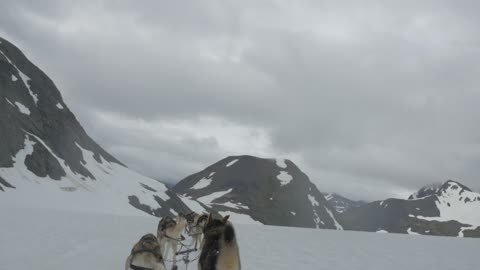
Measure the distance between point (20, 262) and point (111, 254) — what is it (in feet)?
17.6

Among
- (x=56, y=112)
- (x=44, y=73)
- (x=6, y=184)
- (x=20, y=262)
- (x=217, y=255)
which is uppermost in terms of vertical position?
(x=44, y=73)

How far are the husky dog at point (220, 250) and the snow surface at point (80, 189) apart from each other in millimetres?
78699

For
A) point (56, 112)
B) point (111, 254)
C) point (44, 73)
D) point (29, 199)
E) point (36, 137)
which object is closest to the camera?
point (111, 254)

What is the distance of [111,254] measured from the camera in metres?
20.3

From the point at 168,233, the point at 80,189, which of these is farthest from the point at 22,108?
the point at 168,233

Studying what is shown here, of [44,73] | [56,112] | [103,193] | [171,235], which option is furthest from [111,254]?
[44,73]

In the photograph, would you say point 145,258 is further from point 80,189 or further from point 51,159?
point 51,159

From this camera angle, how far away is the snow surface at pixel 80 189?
10069 cm

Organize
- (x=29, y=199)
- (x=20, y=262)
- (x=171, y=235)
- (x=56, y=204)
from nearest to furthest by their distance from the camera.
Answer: (x=20, y=262), (x=171, y=235), (x=29, y=199), (x=56, y=204)

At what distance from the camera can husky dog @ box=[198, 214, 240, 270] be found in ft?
30.7

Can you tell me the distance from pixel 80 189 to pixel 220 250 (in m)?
121

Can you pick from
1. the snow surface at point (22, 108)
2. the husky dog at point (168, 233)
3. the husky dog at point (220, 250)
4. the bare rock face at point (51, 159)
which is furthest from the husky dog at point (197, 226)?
the snow surface at point (22, 108)

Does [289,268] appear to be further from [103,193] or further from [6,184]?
[103,193]

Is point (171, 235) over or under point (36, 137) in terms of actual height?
under
